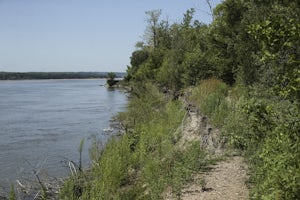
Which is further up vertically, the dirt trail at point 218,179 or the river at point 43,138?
the dirt trail at point 218,179

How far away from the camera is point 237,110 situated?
37.4 feet

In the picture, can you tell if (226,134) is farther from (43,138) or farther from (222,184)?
(43,138)

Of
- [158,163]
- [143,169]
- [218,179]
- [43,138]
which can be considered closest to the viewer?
Result: [218,179]

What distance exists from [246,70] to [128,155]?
5.77 metres

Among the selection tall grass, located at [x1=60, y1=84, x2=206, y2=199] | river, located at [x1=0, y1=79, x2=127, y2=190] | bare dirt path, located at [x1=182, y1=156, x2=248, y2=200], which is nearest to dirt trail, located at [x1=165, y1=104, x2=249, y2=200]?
bare dirt path, located at [x1=182, y1=156, x2=248, y2=200]

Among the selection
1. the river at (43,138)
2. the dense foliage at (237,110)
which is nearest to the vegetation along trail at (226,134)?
the dense foliage at (237,110)

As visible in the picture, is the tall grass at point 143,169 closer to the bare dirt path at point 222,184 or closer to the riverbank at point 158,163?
the riverbank at point 158,163

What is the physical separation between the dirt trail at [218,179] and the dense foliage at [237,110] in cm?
30

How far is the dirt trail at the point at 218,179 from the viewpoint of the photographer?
8.37 m

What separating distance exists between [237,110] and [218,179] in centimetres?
267

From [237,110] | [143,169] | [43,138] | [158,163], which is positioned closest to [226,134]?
[237,110]

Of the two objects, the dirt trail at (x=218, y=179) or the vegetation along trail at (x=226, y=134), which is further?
the dirt trail at (x=218, y=179)

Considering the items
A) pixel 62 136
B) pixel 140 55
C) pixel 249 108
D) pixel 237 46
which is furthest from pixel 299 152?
pixel 140 55

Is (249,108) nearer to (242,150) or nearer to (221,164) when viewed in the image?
(221,164)
